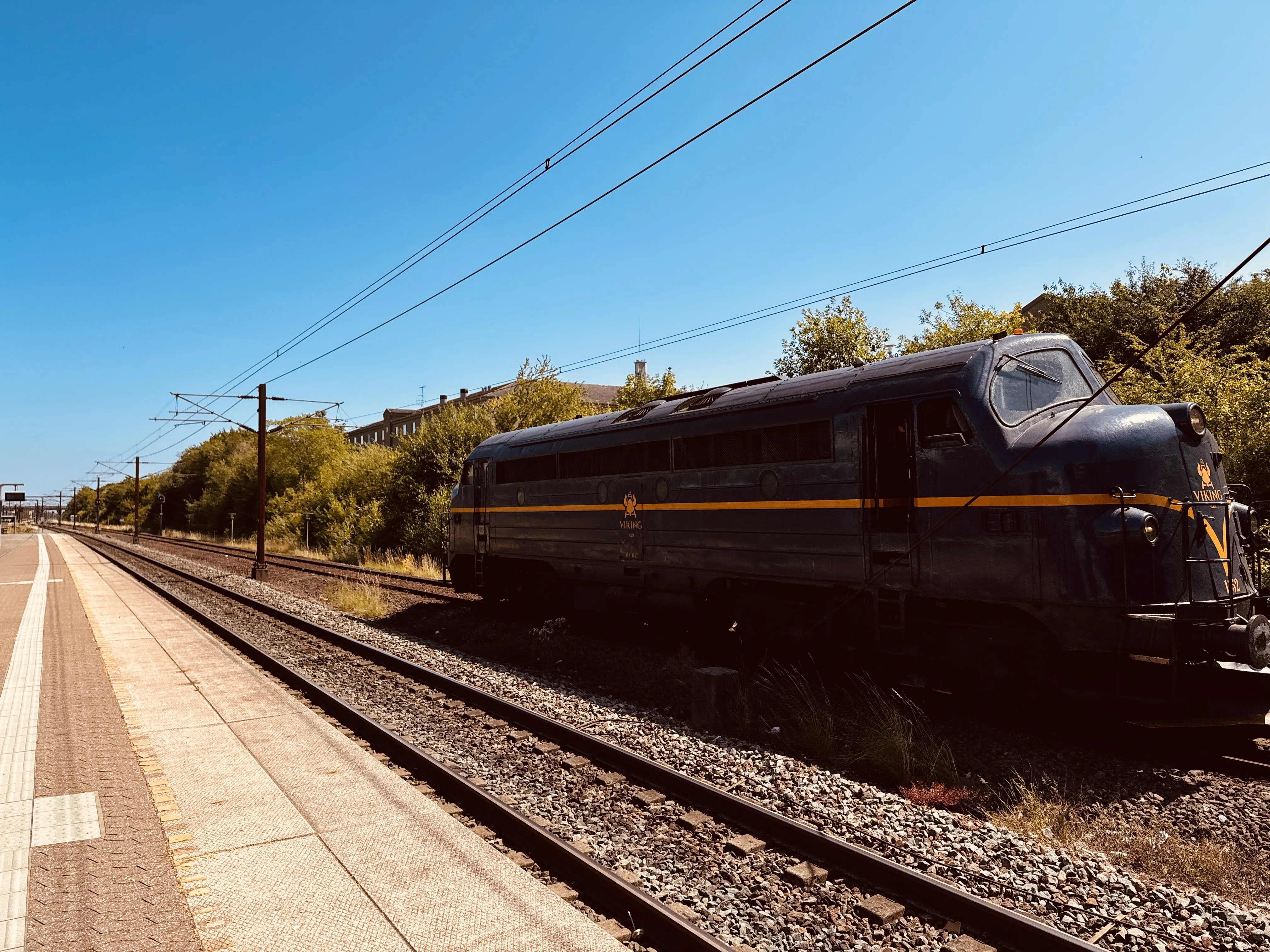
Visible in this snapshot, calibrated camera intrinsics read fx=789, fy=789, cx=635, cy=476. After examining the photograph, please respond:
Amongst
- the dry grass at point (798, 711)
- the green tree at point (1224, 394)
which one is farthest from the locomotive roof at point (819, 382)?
the green tree at point (1224, 394)

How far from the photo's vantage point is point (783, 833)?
5.53m

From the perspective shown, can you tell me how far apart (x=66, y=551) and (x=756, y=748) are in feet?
175

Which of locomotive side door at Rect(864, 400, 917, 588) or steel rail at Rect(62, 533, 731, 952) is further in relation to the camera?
locomotive side door at Rect(864, 400, 917, 588)

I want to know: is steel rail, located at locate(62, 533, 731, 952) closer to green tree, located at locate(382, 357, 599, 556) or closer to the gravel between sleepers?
the gravel between sleepers

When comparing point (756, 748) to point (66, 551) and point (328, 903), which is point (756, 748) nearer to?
point (328, 903)

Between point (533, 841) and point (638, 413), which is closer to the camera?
point (533, 841)

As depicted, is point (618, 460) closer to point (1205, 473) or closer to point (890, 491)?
point (890, 491)

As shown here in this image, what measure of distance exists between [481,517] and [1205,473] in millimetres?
12781

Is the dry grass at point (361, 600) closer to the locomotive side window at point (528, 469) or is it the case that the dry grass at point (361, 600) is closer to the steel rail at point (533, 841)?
the locomotive side window at point (528, 469)

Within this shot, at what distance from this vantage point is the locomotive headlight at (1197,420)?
7.39m

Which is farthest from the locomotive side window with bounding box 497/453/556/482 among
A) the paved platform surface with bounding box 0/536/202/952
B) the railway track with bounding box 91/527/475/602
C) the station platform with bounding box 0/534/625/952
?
the paved platform surface with bounding box 0/536/202/952

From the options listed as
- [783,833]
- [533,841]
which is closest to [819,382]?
[783,833]

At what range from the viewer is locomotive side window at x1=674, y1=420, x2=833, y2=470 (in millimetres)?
9336

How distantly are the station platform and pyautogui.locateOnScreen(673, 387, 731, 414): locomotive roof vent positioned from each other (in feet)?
20.7
